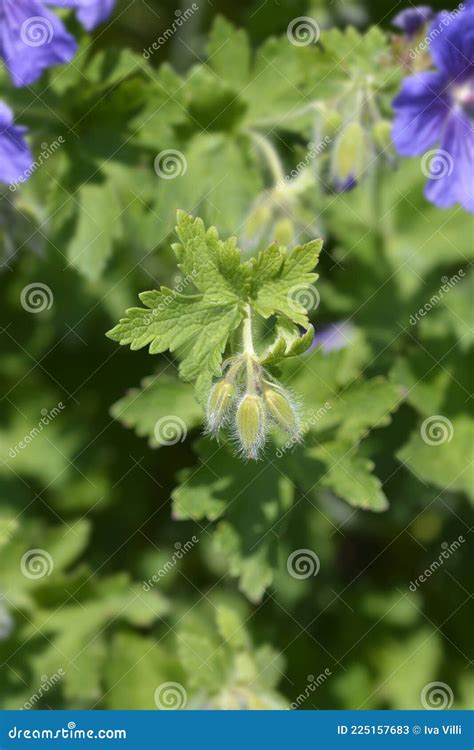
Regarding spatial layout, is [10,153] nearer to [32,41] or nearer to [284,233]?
[32,41]

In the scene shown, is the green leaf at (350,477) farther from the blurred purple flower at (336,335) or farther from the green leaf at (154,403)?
the blurred purple flower at (336,335)

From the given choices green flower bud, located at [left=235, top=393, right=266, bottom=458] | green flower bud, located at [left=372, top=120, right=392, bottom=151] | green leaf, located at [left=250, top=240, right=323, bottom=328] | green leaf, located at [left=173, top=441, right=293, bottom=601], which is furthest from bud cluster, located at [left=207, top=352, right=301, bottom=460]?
green flower bud, located at [left=372, top=120, right=392, bottom=151]

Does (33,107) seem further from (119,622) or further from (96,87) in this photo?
(119,622)

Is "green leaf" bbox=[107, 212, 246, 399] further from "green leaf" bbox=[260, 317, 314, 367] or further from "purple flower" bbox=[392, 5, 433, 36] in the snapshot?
"purple flower" bbox=[392, 5, 433, 36]

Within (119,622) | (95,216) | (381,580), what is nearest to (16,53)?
(95,216)

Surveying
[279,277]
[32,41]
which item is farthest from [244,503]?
[32,41]

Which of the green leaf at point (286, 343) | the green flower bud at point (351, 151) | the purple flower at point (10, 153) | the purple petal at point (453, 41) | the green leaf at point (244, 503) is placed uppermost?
the purple petal at point (453, 41)

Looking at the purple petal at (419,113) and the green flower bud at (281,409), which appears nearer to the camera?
the green flower bud at (281,409)

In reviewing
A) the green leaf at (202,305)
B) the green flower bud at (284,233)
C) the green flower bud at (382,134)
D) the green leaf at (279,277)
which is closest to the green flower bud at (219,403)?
the green leaf at (202,305)
